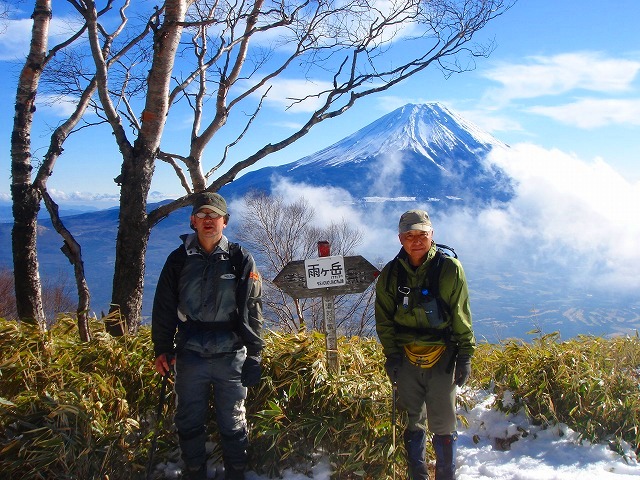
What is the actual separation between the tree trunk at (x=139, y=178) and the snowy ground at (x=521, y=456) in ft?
5.64

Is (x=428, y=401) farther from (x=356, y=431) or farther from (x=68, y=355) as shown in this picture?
(x=68, y=355)

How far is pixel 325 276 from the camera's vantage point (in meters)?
3.47

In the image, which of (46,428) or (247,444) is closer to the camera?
(46,428)

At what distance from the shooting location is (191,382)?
110 inches

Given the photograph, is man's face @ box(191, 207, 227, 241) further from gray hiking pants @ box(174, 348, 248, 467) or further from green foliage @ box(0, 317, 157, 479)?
green foliage @ box(0, 317, 157, 479)

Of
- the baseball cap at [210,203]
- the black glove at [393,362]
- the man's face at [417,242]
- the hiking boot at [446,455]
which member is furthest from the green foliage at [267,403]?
the baseball cap at [210,203]

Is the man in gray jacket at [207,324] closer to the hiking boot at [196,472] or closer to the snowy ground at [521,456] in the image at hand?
the hiking boot at [196,472]

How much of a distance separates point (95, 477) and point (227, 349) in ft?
3.53

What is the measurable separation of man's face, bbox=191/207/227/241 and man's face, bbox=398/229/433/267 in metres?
1.13

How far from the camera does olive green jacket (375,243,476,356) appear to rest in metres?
2.71

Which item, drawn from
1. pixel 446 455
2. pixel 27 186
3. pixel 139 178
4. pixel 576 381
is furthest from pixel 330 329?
pixel 27 186

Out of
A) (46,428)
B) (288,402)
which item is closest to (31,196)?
(46,428)

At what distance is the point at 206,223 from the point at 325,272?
104 cm

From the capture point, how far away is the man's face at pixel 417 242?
2.76m
